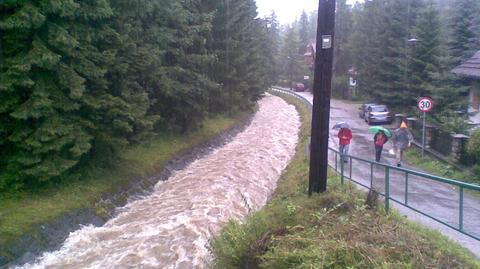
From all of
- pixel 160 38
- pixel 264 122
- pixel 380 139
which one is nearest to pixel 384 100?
pixel 264 122

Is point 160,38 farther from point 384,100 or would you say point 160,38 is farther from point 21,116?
point 384,100

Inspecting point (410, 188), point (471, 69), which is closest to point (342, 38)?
point (471, 69)

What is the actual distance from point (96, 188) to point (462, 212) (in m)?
12.1

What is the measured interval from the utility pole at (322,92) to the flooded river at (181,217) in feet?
5.16

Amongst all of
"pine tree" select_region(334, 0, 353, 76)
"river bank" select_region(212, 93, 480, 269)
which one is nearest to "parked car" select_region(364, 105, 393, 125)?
"river bank" select_region(212, 93, 480, 269)

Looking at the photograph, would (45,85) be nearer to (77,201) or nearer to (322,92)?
(77,201)

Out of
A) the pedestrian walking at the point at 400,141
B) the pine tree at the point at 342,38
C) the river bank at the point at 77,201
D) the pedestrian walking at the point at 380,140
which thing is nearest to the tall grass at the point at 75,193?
the river bank at the point at 77,201

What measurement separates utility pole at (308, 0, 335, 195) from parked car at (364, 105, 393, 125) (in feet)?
89.0

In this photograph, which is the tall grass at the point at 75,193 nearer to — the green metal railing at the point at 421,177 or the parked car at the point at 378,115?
the green metal railing at the point at 421,177

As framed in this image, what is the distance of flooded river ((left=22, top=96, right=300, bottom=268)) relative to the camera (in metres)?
12.1

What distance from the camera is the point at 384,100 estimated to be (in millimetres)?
38312

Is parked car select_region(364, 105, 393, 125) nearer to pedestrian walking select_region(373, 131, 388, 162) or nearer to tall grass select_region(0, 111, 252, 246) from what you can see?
pedestrian walking select_region(373, 131, 388, 162)

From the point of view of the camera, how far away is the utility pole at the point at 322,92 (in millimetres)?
9125

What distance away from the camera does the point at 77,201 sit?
15039 millimetres
